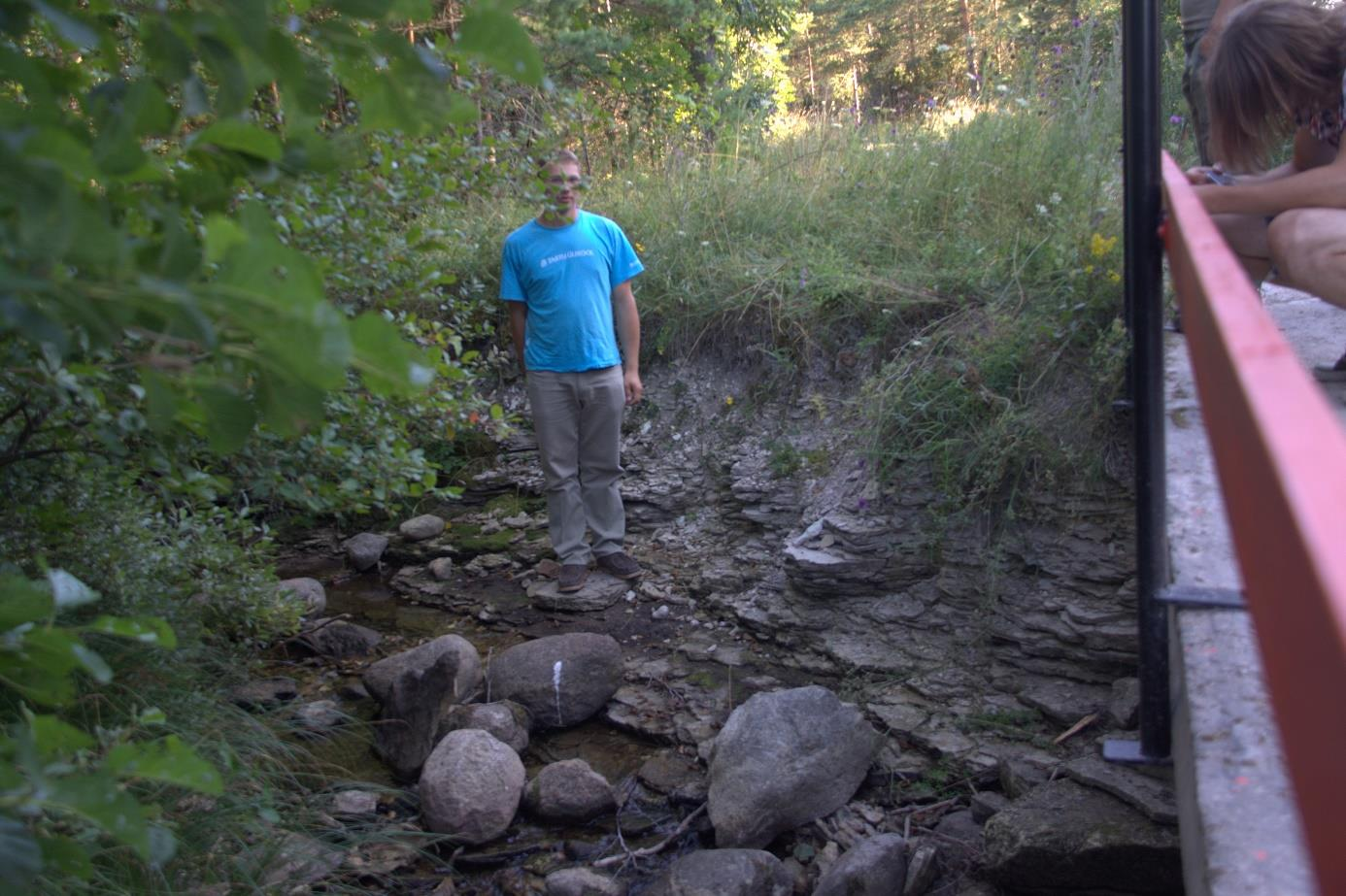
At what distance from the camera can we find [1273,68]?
9.59ft

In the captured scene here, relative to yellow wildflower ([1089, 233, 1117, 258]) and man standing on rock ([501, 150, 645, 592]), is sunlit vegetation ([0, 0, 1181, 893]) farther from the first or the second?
man standing on rock ([501, 150, 645, 592])

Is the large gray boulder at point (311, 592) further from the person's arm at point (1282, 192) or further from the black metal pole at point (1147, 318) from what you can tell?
the person's arm at point (1282, 192)

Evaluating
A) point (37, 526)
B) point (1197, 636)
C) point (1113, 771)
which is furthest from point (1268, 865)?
point (37, 526)

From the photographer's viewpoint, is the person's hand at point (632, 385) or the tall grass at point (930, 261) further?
the person's hand at point (632, 385)

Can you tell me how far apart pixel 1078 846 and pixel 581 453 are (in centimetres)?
356

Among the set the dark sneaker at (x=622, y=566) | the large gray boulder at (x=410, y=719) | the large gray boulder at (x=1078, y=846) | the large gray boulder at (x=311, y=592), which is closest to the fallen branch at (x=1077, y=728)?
the large gray boulder at (x=1078, y=846)

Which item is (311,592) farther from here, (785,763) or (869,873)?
(869,873)

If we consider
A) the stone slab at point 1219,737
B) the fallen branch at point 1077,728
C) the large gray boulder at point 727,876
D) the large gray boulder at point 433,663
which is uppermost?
the stone slab at point 1219,737

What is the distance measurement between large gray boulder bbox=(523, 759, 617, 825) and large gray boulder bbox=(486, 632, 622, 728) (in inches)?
21.8

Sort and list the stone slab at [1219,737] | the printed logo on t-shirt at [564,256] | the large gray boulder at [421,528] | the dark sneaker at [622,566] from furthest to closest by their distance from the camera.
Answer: the large gray boulder at [421,528] < the dark sneaker at [622,566] < the printed logo on t-shirt at [564,256] < the stone slab at [1219,737]

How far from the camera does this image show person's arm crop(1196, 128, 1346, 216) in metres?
2.81

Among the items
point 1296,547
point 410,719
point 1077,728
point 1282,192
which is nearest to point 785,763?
point 1077,728

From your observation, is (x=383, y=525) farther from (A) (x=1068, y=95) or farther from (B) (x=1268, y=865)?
(B) (x=1268, y=865)

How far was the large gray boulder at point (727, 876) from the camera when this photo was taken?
348 centimetres
